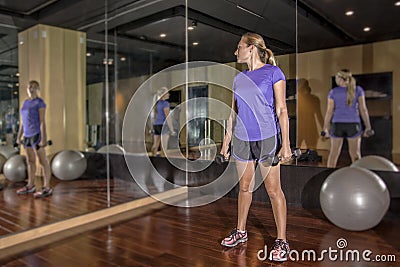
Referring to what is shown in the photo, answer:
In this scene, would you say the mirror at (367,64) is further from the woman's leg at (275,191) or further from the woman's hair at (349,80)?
the woman's leg at (275,191)

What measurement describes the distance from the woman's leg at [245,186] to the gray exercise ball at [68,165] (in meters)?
2.58

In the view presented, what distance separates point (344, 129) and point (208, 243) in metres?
2.13

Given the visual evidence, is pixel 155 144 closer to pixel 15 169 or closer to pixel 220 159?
pixel 15 169

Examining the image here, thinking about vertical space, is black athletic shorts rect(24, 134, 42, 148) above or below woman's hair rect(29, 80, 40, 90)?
below

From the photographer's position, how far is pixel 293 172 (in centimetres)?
200

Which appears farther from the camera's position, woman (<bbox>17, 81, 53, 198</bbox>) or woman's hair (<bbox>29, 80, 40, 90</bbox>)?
woman's hair (<bbox>29, 80, 40, 90</bbox>)

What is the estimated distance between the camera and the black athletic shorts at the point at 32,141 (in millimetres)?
3364

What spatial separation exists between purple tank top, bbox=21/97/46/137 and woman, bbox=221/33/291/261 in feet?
7.53

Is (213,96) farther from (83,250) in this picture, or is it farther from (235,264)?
(83,250)

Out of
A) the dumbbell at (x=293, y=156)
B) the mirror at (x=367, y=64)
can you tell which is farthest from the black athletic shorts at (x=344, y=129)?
the dumbbell at (x=293, y=156)

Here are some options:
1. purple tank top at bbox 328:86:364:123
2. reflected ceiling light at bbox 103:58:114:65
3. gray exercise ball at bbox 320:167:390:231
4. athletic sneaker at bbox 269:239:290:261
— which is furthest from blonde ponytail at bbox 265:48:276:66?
reflected ceiling light at bbox 103:58:114:65

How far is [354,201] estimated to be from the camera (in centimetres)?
240

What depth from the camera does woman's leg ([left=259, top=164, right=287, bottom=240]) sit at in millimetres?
1877

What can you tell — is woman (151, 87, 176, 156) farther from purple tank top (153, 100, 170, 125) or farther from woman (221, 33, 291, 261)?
woman (221, 33, 291, 261)
